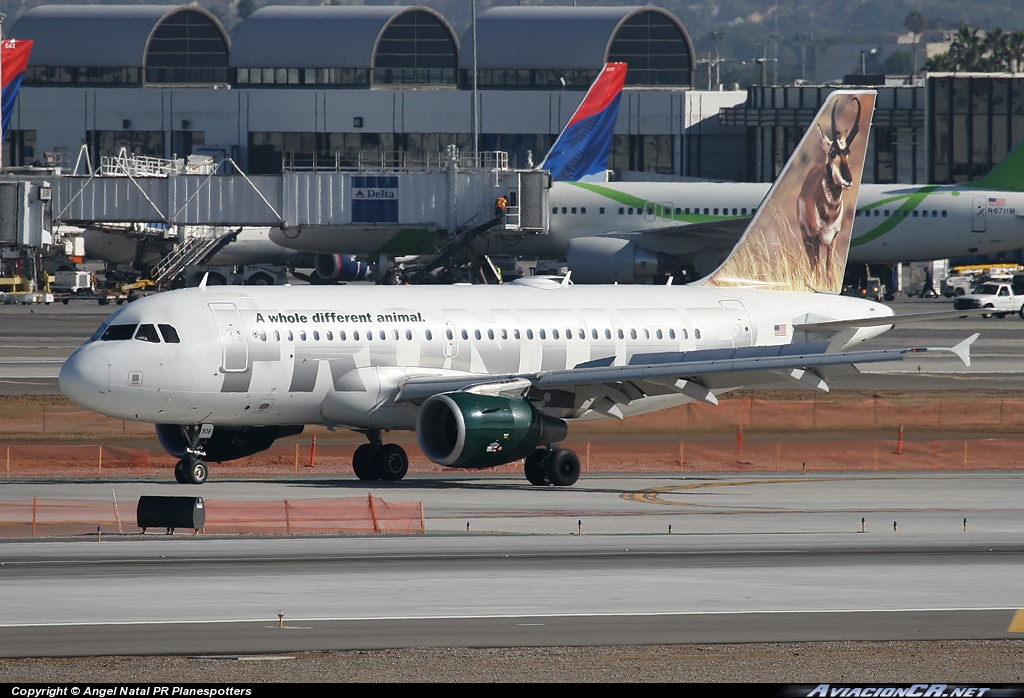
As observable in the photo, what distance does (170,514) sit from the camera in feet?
87.4

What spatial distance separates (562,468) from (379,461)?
4.03 meters

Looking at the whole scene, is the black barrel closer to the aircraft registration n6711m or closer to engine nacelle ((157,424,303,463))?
the aircraft registration n6711m

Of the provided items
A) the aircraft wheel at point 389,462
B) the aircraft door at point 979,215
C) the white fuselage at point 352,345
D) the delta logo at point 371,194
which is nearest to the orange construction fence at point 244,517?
the white fuselage at point 352,345

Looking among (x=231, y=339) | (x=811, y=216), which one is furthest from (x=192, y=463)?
(x=811, y=216)

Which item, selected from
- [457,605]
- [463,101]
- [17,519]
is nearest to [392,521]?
[17,519]

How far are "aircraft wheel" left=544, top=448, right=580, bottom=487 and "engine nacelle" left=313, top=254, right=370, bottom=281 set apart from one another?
2274 inches

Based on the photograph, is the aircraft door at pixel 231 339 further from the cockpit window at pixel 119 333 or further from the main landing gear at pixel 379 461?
the main landing gear at pixel 379 461

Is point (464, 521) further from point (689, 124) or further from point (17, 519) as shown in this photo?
point (689, 124)

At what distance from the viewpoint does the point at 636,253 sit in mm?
83312

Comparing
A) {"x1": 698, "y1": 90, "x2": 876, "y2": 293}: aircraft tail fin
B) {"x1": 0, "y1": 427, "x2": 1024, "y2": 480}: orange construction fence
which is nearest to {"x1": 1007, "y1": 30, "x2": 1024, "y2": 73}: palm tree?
{"x1": 698, "y1": 90, "x2": 876, "y2": 293}: aircraft tail fin

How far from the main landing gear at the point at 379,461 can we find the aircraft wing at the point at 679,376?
133 cm

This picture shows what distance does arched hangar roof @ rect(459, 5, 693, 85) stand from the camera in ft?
417

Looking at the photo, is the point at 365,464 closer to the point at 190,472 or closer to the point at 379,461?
the point at 379,461
